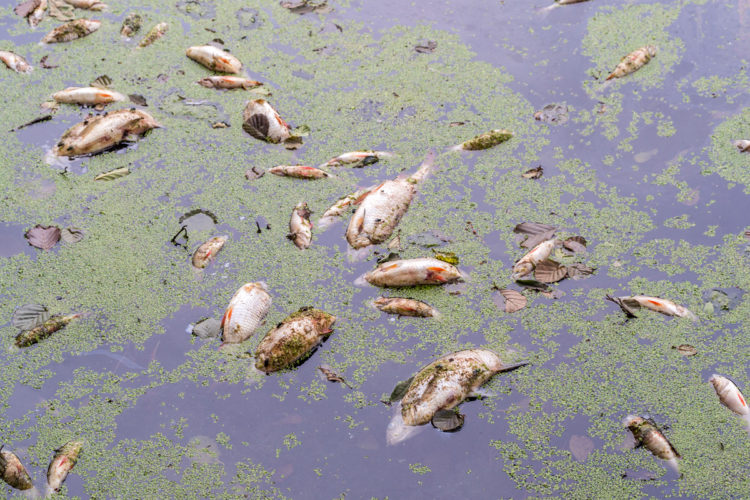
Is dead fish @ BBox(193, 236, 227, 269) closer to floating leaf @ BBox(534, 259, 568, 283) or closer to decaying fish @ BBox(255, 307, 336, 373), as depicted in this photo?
decaying fish @ BBox(255, 307, 336, 373)

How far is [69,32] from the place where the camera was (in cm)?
498

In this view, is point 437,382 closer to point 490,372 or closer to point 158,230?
point 490,372

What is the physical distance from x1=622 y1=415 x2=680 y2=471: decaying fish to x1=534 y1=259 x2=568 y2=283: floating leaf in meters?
0.84

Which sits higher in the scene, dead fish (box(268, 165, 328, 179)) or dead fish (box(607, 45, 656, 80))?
dead fish (box(607, 45, 656, 80))

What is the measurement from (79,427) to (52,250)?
3.90 ft

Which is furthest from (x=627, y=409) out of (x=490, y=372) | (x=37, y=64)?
(x=37, y=64)

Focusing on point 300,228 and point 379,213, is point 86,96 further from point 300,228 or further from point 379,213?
point 379,213

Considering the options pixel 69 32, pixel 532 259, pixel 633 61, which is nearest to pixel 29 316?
pixel 532 259

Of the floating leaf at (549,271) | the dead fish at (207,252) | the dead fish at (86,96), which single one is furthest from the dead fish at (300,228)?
the dead fish at (86,96)

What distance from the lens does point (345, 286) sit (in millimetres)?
3305

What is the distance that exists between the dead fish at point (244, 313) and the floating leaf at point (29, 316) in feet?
3.13

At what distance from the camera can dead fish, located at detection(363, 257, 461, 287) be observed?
324 centimetres

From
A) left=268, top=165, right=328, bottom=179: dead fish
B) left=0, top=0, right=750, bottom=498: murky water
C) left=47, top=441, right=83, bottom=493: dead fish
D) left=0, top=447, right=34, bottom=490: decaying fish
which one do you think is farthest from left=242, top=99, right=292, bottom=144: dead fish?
left=0, top=447, right=34, bottom=490: decaying fish

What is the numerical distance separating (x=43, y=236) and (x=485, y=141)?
278cm
